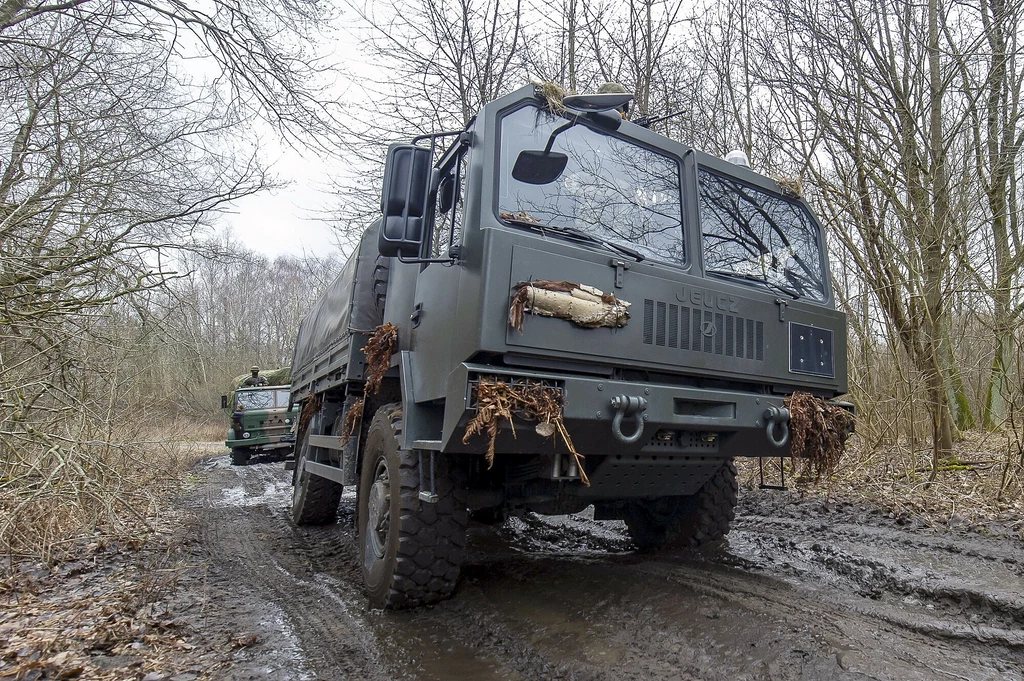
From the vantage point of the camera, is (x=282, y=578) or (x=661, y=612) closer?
(x=661, y=612)

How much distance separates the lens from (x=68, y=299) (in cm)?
543

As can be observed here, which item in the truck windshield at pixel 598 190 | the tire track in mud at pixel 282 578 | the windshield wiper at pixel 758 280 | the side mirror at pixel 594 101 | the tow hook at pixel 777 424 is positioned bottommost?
the tire track in mud at pixel 282 578

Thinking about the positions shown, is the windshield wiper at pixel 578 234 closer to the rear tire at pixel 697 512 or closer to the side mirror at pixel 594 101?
the side mirror at pixel 594 101

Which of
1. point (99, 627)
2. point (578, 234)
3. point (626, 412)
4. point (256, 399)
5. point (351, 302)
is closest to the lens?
point (626, 412)

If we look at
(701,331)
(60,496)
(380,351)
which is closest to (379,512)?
(380,351)

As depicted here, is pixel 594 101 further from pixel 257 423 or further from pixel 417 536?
pixel 257 423

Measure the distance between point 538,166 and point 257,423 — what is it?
14.3 meters

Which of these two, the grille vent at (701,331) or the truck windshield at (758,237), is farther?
the truck windshield at (758,237)

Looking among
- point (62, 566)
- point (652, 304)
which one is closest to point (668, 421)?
point (652, 304)

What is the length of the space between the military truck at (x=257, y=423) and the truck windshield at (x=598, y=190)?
13432 millimetres

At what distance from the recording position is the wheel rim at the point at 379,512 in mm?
3871

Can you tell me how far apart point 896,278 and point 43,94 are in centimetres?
934

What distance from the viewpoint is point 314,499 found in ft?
21.6

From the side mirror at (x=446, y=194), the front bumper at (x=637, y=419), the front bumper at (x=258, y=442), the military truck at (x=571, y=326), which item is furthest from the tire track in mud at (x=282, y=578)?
the front bumper at (x=258, y=442)
